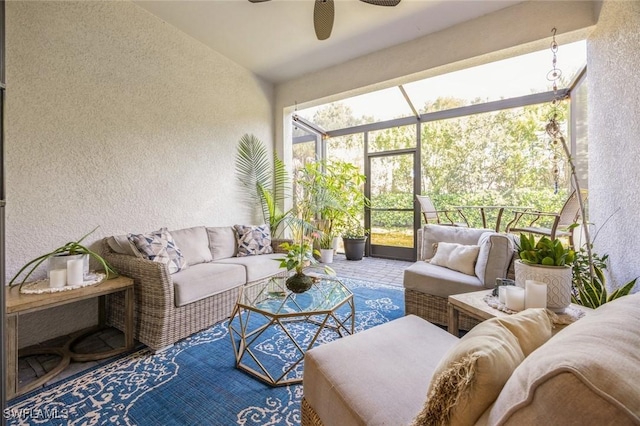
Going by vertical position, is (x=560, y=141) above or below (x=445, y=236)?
above

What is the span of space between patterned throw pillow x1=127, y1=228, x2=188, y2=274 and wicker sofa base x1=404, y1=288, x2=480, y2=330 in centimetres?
214

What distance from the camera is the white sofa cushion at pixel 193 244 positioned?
2848mm

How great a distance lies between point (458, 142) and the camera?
4797 millimetres

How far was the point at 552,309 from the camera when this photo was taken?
140 cm

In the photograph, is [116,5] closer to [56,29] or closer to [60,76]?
[56,29]

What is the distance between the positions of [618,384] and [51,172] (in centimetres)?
331

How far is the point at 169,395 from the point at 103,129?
2.41 m

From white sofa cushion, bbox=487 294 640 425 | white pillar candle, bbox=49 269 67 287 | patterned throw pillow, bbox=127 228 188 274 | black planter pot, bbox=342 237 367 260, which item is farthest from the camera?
black planter pot, bbox=342 237 367 260

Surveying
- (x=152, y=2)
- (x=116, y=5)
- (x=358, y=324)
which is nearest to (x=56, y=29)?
(x=116, y=5)

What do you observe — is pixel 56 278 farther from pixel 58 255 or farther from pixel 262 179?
pixel 262 179

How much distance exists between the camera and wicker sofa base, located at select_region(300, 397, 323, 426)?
1075 millimetres

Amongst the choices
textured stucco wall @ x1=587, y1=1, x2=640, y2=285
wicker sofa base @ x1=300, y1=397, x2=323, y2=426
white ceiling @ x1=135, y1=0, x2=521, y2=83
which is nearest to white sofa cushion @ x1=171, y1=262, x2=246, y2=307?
wicker sofa base @ x1=300, y1=397, x2=323, y2=426

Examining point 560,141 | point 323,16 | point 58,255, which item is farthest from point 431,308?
point 58,255

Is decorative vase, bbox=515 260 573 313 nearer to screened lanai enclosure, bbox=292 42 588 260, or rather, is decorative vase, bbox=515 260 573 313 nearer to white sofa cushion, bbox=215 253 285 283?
white sofa cushion, bbox=215 253 285 283
